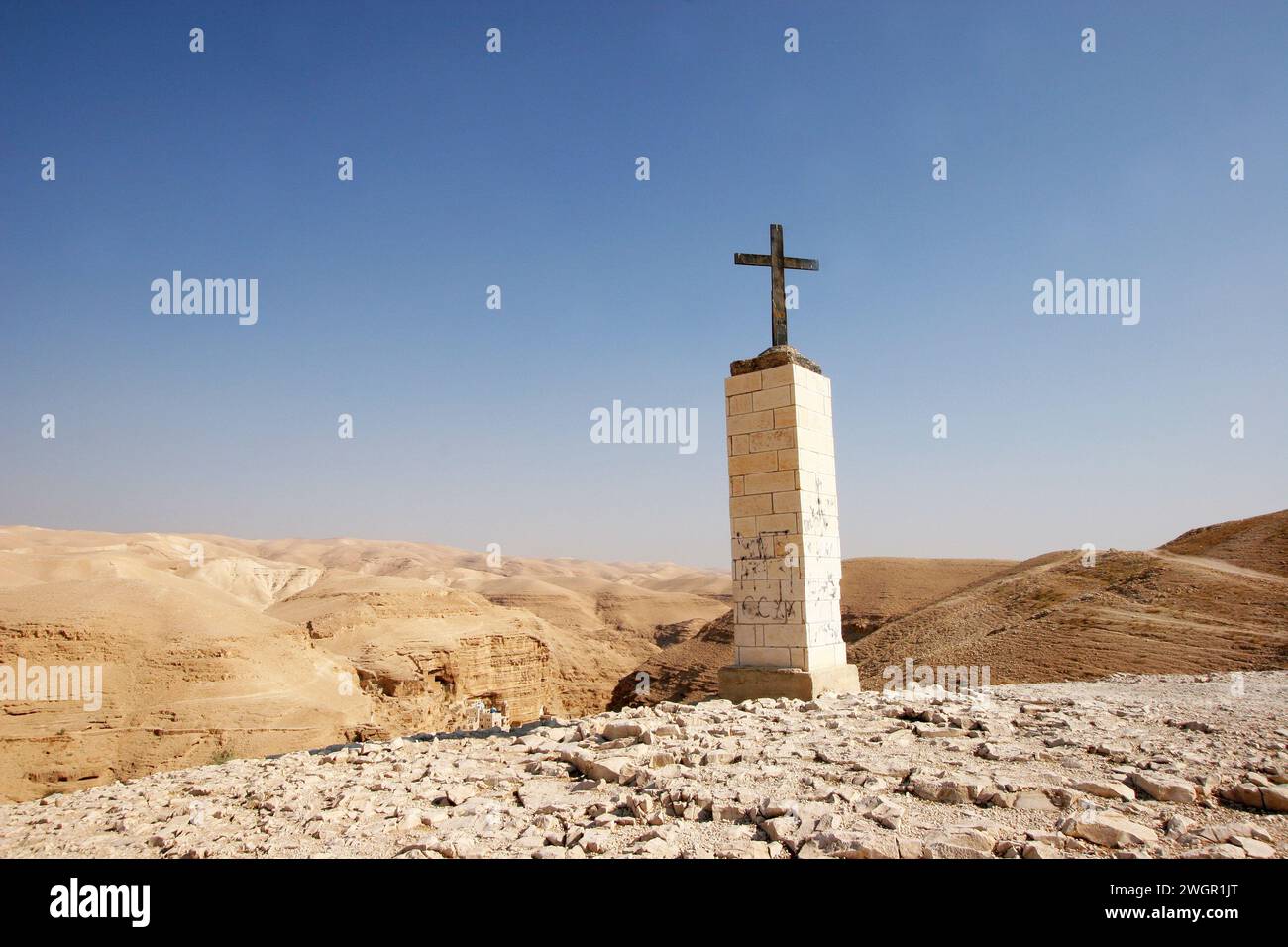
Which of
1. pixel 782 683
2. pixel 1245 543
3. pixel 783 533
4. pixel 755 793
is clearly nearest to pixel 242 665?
pixel 782 683

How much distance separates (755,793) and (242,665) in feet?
65.4

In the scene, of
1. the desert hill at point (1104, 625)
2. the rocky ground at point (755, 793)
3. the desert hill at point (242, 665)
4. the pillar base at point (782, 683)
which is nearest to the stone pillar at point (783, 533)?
the pillar base at point (782, 683)

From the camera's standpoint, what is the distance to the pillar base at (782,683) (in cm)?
762

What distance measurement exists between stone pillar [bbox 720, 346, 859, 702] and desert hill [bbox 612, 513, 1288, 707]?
284 inches

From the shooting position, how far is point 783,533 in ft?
26.3

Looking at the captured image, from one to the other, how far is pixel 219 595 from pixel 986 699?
2567 centimetres

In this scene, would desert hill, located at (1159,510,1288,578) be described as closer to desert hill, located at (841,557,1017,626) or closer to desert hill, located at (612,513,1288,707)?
desert hill, located at (612,513,1288,707)

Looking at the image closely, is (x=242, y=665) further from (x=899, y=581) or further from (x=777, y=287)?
(x=899, y=581)

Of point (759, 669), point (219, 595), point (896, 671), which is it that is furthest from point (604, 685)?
point (759, 669)

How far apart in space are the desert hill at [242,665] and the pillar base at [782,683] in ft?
47.1

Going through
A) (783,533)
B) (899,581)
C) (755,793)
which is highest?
(783,533)

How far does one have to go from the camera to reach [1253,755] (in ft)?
15.4

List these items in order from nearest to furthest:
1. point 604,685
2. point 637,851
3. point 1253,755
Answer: point 637,851, point 1253,755, point 604,685

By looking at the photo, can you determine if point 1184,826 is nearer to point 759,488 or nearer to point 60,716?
point 759,488
